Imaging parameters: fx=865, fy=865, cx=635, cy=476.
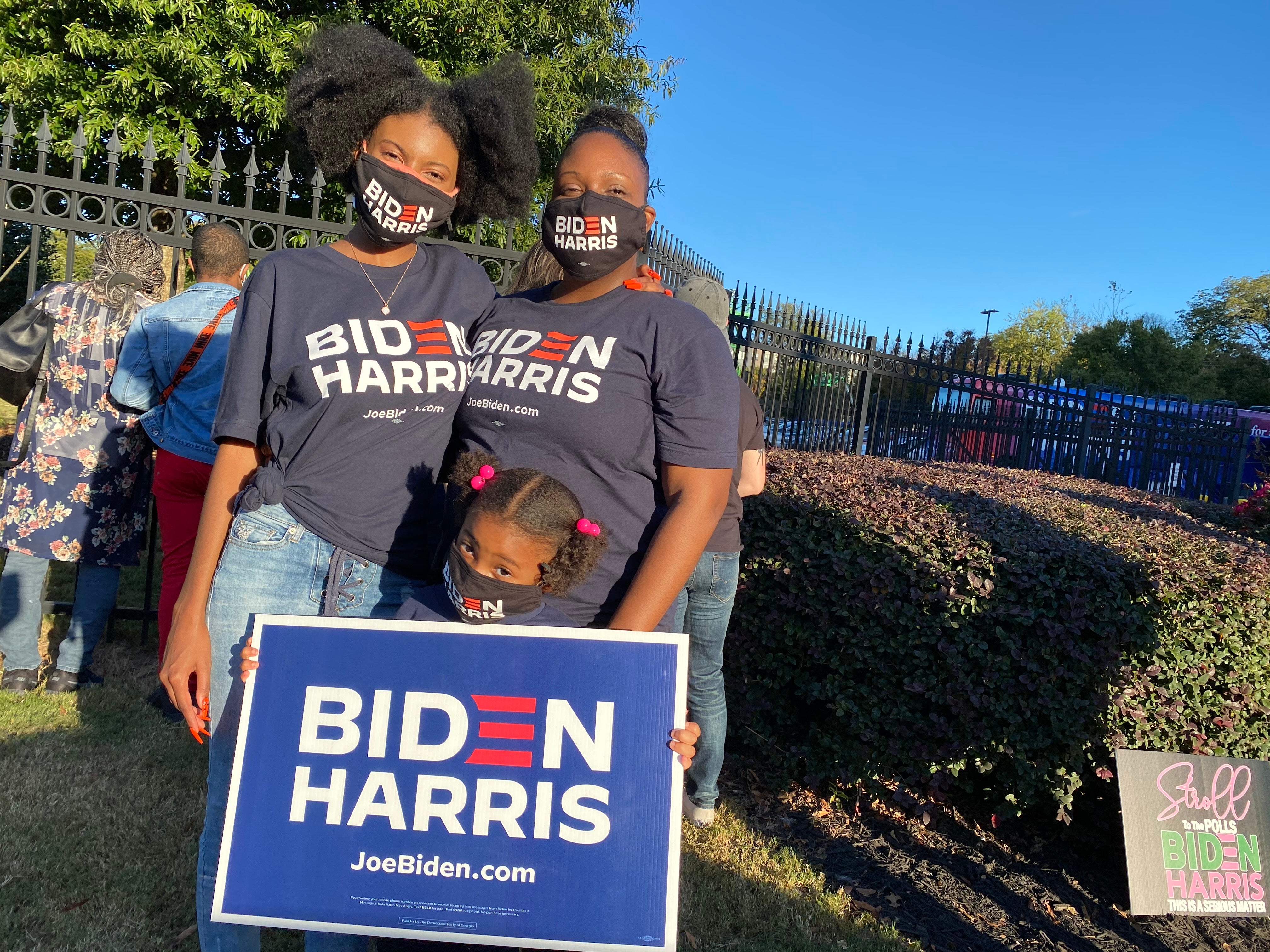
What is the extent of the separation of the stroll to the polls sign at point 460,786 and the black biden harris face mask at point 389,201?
0.88 m

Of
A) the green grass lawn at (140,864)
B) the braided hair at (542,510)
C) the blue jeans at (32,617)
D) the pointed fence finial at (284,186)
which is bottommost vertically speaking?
the green grass lawn at (140,864)

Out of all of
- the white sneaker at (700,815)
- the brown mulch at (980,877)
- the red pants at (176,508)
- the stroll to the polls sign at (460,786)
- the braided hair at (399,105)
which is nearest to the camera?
the stroll to the polls sign at (460,786)

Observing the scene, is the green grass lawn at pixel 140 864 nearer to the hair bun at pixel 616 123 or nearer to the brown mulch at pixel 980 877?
the brown mulch at pixel 980 877

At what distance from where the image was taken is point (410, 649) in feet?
5.62

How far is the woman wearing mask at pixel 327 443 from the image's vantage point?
5.96ft

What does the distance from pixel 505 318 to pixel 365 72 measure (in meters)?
0.73

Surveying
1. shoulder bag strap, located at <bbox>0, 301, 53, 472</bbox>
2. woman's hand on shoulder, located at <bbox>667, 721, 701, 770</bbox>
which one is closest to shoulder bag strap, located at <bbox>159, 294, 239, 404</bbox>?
shoulder bag strap, located at <bbox>0, 301, 53, 472</bbox>

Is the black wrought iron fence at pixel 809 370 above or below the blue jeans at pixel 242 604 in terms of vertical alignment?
above

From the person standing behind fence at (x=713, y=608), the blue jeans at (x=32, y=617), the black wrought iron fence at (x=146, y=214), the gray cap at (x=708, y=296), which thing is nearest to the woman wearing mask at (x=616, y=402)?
the person standing behind fence at (x=713, y=608)

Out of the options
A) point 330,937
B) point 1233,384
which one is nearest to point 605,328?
point 330,937

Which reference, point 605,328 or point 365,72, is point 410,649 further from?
point 365,72

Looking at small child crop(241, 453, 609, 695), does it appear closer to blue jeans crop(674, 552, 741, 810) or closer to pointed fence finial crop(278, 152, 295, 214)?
blue jeans crop(674, 552, 741, 810)

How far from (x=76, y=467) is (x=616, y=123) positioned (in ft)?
12.1

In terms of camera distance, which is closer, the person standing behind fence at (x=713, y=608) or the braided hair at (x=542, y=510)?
the braided hair at (x=542, y=510)
